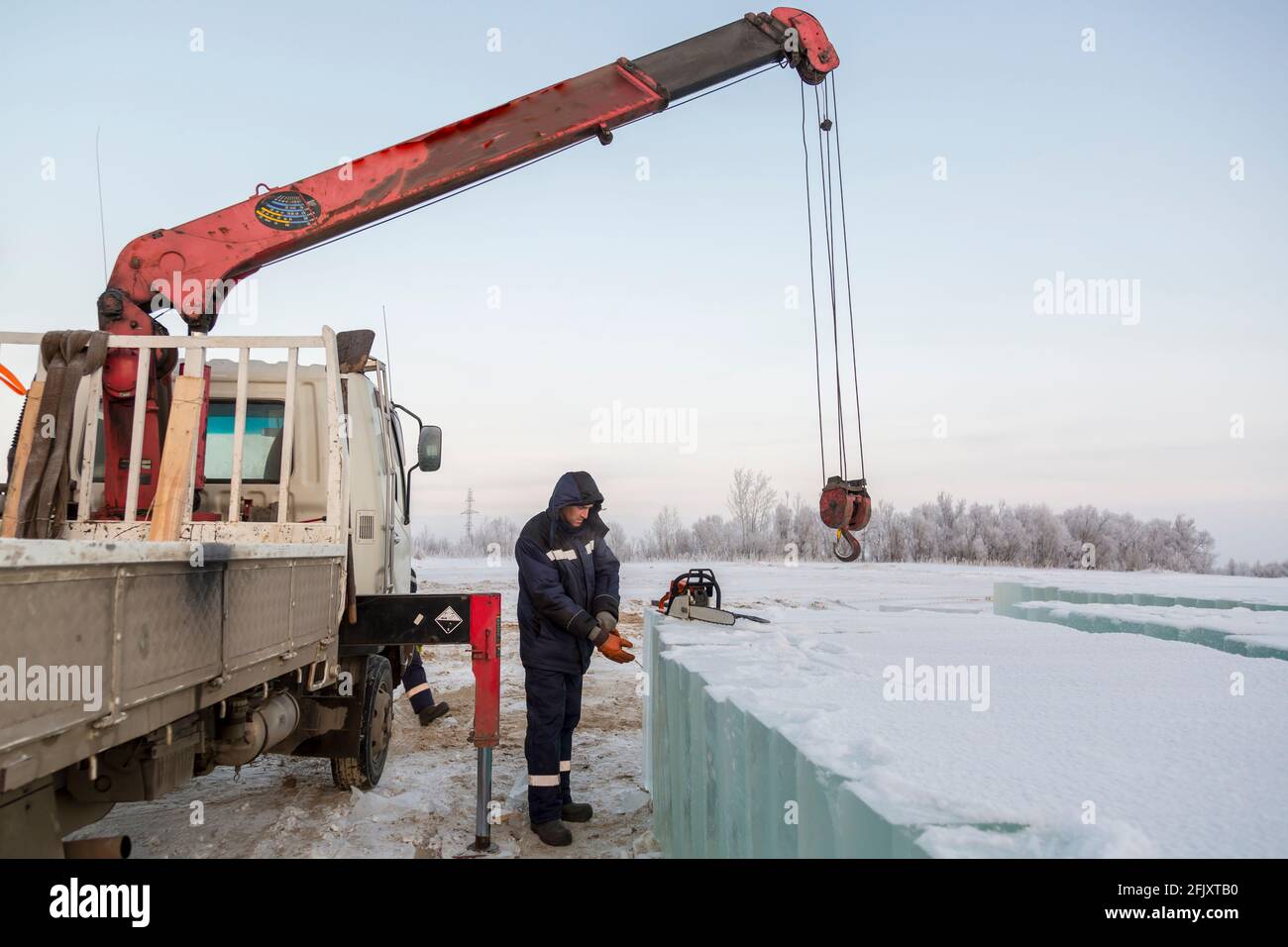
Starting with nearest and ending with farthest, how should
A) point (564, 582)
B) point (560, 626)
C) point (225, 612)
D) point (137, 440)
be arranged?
→ 1. point (225, 612)
2. point (137, 440)
3. point (560, 626)
4. point (564, 582)

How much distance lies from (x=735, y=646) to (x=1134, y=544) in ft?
140

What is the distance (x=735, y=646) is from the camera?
475 cm

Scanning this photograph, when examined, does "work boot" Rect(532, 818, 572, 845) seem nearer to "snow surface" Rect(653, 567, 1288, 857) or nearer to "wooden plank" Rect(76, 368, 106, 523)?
"snow surface" Rect(653, 567, 1288, 857)

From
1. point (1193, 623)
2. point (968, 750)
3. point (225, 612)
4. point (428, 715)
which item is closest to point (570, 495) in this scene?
→ point (225, 612)

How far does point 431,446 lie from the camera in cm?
592

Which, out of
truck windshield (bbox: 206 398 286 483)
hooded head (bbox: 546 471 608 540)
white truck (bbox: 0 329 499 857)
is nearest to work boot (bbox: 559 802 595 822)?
white truck (bbox: 0 329 499 857)

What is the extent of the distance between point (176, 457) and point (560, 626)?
7.20 feet

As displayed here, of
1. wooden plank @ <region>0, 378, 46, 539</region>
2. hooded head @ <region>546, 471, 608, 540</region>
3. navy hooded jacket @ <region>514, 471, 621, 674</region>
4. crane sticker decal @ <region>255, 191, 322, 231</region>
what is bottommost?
navy hooded jacket @ <region>514, 471, 621, 674</region>

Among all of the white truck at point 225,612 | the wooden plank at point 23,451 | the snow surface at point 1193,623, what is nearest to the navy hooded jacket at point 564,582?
the white truck at point 225,612

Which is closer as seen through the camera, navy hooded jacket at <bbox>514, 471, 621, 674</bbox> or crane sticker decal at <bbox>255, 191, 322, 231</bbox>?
navy hooded jacket at <bbox>514, 471, 621, 674</bbox>

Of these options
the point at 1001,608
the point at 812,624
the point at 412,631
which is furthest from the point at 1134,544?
the point at 412,631

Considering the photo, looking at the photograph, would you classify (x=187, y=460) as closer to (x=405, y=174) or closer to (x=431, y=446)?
(x=431, y=446)

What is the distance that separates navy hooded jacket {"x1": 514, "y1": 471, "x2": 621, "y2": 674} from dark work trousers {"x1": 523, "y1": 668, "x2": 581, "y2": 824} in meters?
0.10

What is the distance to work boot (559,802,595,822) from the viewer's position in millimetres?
4853
